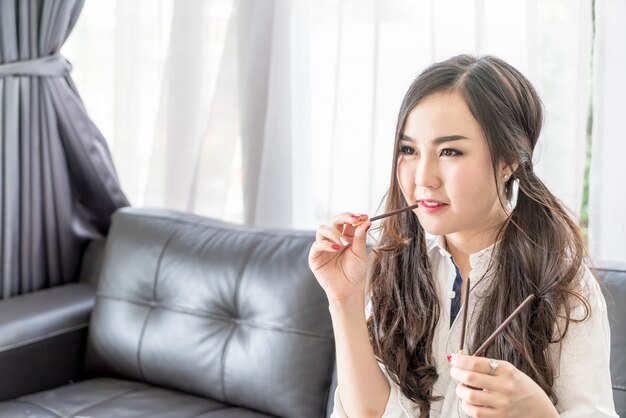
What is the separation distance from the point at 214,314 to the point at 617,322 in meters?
0.92

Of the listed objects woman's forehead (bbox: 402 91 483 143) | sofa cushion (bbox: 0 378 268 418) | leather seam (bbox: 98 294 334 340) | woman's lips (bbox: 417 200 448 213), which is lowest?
sofa cushion (bbox: 0 378 268 418)

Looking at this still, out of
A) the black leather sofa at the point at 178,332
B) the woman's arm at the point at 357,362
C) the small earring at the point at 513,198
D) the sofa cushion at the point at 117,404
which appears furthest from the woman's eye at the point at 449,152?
the sofa cushion at the point at 117,404

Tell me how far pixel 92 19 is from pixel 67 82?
339mm

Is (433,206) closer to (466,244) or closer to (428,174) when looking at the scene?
(428,174)

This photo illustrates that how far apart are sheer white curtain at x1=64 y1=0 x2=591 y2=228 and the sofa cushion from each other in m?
0.63

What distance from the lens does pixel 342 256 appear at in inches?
54.5

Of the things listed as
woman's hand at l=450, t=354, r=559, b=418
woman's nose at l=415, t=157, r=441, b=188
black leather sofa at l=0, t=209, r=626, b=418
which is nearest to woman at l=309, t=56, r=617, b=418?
woman's nose at l=415, t=157, r=441, b=188

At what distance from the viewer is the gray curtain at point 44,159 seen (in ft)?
7.95

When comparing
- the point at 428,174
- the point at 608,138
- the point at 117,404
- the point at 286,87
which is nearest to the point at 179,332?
the point at 117,404

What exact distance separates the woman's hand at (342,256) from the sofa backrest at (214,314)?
1.70ft

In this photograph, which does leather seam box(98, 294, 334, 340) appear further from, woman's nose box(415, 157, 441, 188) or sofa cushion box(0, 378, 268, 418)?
woman's nose box(415, 157, 441, 188)

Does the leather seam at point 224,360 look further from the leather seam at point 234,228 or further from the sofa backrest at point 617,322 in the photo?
the sofa backrest at point 617,322

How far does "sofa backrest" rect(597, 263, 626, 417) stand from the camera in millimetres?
1545

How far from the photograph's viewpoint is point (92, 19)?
9.14 feet
